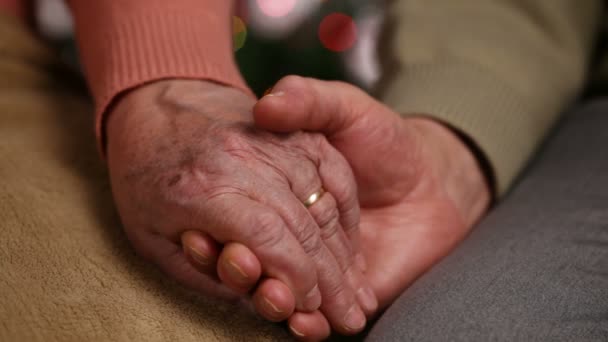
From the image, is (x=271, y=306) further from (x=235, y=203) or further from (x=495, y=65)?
(x=495, y=65)

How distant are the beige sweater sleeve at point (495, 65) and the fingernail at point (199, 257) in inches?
16.9

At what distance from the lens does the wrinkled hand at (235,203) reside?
461 mm

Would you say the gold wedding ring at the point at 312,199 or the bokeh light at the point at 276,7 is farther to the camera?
the bokeh light at the point at 276,7

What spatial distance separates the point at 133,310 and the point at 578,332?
0.38 meters

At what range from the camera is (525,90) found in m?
0.88

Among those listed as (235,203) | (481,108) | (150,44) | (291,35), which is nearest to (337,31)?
(291,35)

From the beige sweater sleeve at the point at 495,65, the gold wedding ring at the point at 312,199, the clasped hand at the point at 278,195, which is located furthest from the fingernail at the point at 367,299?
the beige sweater sleeve at the point at 495,65

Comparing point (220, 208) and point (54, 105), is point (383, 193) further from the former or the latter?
A: point (54, 105)

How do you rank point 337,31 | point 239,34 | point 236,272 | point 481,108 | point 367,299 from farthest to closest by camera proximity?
point 337,31
point 239,34
point 481,108
point 367,299
point 236,272

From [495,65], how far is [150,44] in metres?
0.54

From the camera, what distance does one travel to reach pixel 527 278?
53cm

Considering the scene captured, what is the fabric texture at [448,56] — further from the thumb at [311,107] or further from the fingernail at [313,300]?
the fingernail at [313,300]

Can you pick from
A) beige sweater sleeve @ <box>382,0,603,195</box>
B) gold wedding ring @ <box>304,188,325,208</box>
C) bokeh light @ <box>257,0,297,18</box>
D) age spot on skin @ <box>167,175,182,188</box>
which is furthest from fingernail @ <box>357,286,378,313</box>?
bokeh light @ <box>257,0,297,18</box>

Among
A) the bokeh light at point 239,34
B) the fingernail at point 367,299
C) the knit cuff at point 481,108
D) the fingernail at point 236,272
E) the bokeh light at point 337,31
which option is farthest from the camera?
the bokeh light at point 337,31
